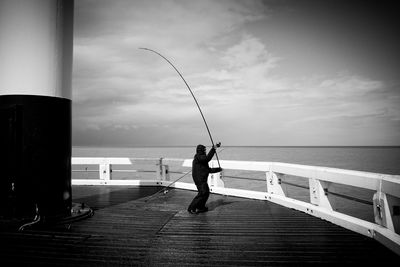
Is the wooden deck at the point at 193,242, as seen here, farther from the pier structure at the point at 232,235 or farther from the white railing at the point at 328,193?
the white railing at the point at 328,193

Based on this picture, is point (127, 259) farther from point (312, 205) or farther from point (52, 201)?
point (312, 205)

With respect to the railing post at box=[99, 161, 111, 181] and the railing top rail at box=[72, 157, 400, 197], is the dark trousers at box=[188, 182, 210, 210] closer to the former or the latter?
the railing top rail at box=[72, 157, 400, 197]

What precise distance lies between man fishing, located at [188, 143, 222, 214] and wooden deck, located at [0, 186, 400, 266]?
0.30 m

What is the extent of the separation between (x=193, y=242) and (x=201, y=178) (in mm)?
2518

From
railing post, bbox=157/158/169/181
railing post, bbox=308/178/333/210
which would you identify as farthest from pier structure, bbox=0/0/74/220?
railing post, bbox=157/158/169/181

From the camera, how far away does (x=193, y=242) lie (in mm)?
4582

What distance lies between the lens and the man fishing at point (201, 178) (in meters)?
6.88

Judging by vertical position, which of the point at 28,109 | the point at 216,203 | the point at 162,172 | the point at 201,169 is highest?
the point at 28,109

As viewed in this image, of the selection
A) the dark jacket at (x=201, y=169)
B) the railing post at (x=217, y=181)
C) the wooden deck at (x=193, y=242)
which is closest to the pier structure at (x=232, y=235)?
the wooden deck at (x=193, y=242)

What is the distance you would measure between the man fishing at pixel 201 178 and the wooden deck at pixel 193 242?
0.30m

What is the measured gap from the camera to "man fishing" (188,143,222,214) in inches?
271

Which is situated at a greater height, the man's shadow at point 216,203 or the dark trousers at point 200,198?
the dark trousers at point 200,198

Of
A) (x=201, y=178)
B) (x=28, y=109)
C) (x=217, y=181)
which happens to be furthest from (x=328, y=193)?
(x=28, y=109)

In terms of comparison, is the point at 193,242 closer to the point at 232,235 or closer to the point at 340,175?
the point at 232,235
